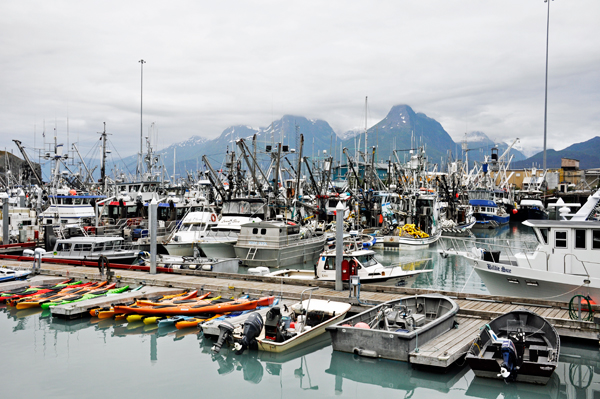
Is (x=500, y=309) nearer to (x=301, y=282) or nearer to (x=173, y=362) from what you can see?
(x=301, y=282)

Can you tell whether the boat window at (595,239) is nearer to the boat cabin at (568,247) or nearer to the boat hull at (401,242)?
the boat cabin at (568,247)

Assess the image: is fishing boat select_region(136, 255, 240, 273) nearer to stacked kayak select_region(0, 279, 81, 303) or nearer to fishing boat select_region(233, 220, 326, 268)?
fishing boat select_region(233, 220, 326, 268)

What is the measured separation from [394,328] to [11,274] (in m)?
17.2

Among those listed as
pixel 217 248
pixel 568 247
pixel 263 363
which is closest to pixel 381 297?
pixel 263 363

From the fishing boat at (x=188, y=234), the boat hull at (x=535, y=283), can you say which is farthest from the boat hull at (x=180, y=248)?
the boat hull at (x=535, y=283)

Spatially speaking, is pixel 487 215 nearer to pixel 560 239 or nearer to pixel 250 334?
pixel 560 239

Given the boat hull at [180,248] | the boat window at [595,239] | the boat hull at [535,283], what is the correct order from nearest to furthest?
1. the boat hull at [535,283]
2. the boat window at [595,239]
3. the boat hull at [180,248]

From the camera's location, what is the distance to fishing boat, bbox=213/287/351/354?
11.8 meters

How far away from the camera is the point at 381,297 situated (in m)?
15.2

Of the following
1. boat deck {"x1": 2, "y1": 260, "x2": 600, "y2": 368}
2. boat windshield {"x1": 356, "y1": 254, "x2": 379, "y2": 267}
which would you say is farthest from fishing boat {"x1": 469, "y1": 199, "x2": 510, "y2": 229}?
boat deck {"x1": 2, "y1": 260, "x2": 600, "y2": 368}

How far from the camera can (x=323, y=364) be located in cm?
1196

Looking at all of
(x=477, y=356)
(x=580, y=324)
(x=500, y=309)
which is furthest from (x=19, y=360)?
(x=580, y=324)

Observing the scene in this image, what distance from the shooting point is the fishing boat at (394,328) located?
36.6 feet

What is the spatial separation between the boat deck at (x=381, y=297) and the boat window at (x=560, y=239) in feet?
9.49
